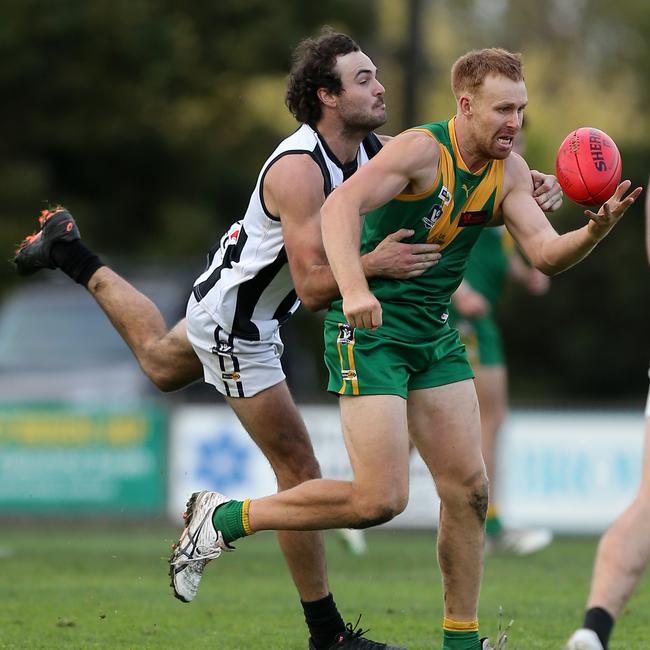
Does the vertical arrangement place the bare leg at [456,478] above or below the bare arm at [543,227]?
below

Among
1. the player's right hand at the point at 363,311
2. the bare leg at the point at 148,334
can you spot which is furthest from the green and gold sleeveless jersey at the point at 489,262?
the player's right hand at the point at 363,311

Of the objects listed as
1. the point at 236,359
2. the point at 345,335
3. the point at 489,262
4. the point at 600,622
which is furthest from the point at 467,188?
the point at 489,262

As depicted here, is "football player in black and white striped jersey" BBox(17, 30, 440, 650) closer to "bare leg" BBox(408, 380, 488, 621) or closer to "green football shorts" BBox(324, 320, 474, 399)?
"green football shorts" BBox(324, 320, 474, 399)

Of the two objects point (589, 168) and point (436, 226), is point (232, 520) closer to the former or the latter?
point (436, 226)

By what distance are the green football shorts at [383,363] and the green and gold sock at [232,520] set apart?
25.1 inches

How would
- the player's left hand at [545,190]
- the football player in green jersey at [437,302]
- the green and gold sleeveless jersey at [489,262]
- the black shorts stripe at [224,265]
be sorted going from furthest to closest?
the green and gold sleeveless jersey at [489,262], the black shorts stripe at [224,265], the player's left hand at [545,190], the football player in green jersey at [437,302]

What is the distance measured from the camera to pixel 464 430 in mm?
5598

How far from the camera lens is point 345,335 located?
18.2 feet

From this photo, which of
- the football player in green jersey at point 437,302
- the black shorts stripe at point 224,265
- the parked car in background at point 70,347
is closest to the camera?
the football player in green jersey at point 437,302

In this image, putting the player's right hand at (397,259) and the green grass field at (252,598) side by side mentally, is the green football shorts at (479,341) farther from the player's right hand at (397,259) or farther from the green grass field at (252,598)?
the player's right hand at (397,259)

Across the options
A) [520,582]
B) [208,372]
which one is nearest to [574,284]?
[520,582]

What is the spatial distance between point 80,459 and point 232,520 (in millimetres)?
8107

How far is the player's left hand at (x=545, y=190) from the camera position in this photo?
5.73 m

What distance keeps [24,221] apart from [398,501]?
59.7 feet
